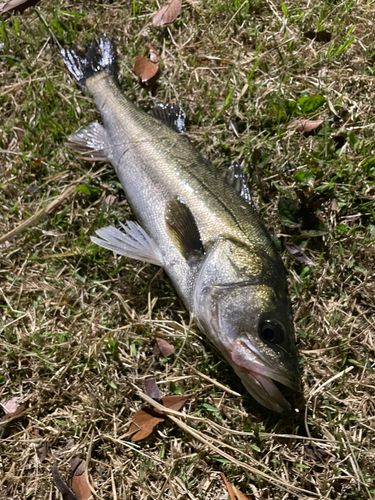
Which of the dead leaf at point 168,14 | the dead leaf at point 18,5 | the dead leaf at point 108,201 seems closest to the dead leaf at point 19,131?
the dead leaf at point 108,201

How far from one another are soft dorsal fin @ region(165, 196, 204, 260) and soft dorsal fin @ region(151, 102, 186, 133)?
861 millimetres

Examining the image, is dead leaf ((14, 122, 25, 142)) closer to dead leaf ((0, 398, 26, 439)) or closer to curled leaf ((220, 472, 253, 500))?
dead leaf ((0, 398, 26, 439))

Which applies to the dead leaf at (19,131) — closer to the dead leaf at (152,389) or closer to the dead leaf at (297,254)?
the dead leaf at (152,389)

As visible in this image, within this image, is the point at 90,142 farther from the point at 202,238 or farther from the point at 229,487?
the point at 229,487

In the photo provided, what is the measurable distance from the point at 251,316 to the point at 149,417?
3.33ft

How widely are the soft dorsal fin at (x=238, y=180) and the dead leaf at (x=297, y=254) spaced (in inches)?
18.3

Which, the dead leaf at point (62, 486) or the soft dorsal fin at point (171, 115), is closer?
the dead leaf at point (62, 486)

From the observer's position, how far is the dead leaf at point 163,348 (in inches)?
114

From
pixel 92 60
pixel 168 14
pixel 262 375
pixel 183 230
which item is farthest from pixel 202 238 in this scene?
pixel 168 14

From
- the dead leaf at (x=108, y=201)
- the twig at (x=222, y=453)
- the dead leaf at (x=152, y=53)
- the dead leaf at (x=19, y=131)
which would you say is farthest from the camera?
the dead leaf at (x=152, y=53)

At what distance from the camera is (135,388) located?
281 cm

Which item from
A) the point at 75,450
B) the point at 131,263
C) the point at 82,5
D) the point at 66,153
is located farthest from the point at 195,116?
the point at 75,450

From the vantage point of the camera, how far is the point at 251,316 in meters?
2.43

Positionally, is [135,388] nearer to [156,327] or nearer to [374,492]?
[156,327]
